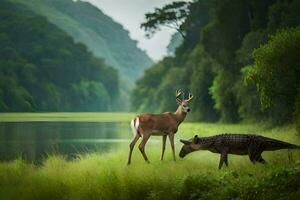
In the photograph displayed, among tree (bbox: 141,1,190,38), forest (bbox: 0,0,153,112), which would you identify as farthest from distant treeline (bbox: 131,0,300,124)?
forest (bbox: 0,0,153,112)

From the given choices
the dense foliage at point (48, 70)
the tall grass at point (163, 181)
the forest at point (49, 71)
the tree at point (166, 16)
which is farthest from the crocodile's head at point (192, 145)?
the dense foliage at point (48, 70)

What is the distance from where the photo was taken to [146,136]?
59.2ft

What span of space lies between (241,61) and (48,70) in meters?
87.3

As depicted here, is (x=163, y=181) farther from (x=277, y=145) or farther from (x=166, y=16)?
(x=166, y=16)

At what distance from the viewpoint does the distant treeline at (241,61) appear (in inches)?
879

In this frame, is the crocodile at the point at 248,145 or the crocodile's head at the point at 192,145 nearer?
the crocodile at the point at 248,145

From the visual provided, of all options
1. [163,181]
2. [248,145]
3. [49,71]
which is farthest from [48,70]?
[163,181]

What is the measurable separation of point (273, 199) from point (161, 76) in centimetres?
7145

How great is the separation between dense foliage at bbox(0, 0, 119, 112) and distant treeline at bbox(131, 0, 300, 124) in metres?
39.5

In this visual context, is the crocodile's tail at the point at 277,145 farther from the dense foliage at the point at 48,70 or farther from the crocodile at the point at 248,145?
the dense foliage at the point at 48,70

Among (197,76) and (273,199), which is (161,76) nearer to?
(197,76)

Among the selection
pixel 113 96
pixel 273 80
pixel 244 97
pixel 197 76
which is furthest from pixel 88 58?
pixel 273 80

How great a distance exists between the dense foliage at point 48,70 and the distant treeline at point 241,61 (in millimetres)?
39490

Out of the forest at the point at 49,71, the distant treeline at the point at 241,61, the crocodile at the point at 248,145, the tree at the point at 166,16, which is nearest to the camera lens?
the crocodile at the point at 248,145
